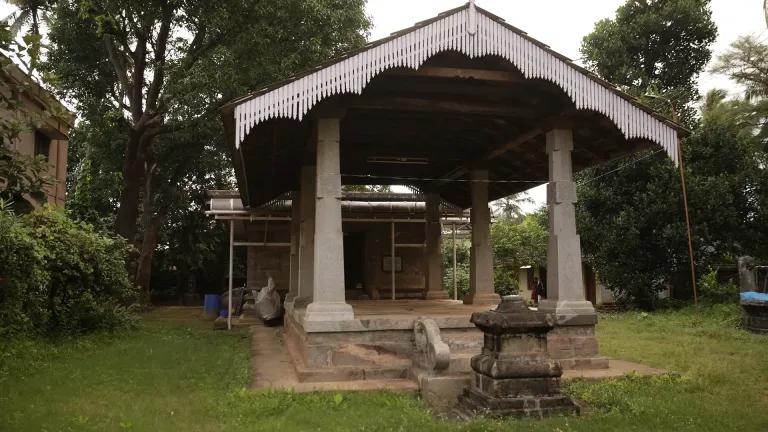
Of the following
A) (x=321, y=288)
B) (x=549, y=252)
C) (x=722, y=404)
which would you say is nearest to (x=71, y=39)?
(x=321, y=288)

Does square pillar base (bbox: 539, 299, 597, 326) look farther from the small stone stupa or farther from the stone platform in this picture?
the small stone stupa

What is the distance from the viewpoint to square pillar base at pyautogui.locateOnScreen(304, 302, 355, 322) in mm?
7730

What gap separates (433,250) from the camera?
15508mm

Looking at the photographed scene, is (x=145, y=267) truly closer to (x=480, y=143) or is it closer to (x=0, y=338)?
(x=0, y=338)

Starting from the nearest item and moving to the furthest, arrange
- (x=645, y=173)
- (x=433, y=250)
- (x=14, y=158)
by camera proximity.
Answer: (x=14, y=158), (x=433, y=250), (x=645, y=173)

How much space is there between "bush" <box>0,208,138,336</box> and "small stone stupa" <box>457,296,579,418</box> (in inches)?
247

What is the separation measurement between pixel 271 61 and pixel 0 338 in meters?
9.36

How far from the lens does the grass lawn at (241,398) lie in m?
5.68

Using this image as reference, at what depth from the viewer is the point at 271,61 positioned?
51.3 feet

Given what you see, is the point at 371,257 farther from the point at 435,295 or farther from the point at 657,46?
the point at 657,46

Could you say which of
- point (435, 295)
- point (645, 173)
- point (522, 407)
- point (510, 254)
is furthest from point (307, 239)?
point (510, 254)

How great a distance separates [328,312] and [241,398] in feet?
5.52

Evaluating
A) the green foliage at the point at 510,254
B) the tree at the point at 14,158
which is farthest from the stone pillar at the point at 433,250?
the green foliage at the point at 510,254

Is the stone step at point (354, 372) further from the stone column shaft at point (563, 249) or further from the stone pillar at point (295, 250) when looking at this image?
the stone pillar at point (295, 250)
